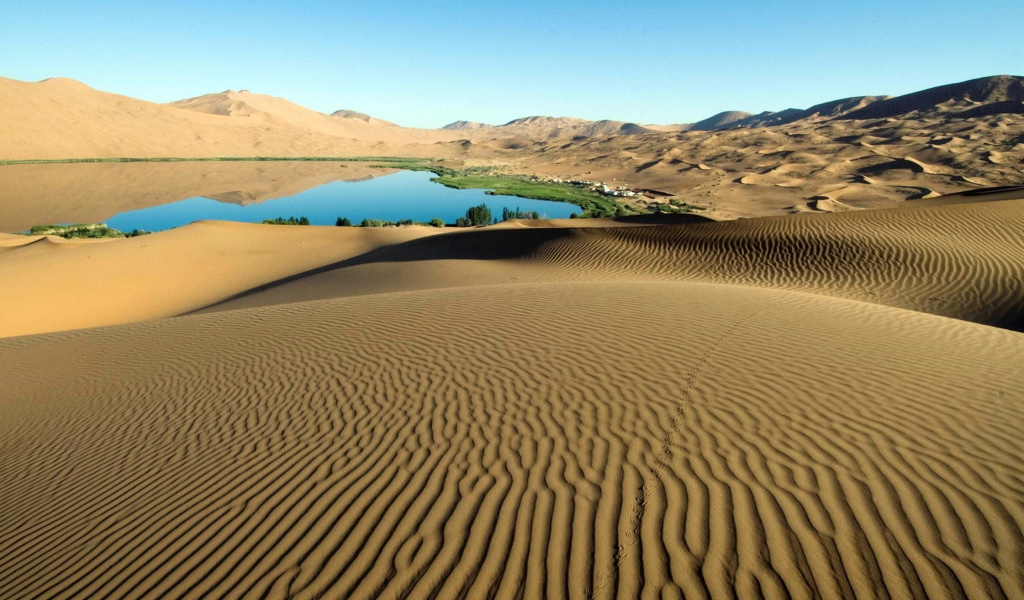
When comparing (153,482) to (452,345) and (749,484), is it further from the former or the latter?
(749,484)

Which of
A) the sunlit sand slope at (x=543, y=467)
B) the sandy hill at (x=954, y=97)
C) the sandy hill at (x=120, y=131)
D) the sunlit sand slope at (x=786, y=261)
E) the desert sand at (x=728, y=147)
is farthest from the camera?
the sandy hill at (x=120, y=131)

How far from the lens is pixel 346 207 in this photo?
58469 mm

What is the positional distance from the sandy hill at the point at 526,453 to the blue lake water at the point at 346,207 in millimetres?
42147

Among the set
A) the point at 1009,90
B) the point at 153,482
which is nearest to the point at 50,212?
the point at 153,482

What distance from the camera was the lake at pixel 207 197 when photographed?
47.5 m

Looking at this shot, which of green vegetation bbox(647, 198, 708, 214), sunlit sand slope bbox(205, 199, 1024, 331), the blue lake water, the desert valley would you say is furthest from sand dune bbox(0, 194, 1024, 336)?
green vegetation bbox(647, 198, 708, 214)

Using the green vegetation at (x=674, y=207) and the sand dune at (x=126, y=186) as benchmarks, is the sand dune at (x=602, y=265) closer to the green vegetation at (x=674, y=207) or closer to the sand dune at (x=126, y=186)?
the green vegetation at (x=674, y=207)

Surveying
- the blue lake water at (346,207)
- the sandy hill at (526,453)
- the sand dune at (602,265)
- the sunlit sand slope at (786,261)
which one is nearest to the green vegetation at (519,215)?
the blue lake water at (346,207)

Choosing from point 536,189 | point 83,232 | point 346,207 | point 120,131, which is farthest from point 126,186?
point 120,131

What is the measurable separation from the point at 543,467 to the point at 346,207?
5924cm

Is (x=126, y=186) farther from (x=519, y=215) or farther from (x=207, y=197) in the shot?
(x=519, y=215)

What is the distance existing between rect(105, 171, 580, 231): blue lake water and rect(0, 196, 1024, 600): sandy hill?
42147 mm

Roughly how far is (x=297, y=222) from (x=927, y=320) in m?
39.5

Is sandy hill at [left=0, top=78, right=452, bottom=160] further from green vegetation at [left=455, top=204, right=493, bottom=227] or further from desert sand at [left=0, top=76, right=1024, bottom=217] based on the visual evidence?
green vegetation at [left=455, top=204, right=493, bottom=227]
